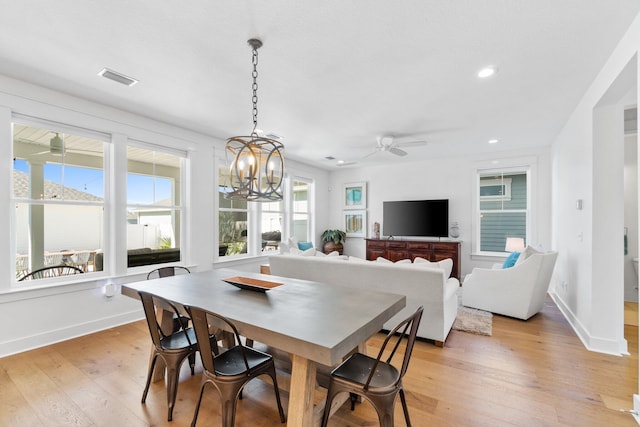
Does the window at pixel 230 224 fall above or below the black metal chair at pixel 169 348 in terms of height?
above

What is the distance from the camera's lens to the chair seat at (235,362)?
170 cm

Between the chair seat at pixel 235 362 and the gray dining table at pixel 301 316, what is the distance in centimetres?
22

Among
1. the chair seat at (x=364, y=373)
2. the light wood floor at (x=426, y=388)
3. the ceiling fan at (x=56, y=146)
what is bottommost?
the light wood floor at (x=426, y=388)

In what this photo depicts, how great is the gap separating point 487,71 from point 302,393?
9.79 feet

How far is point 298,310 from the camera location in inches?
70.1

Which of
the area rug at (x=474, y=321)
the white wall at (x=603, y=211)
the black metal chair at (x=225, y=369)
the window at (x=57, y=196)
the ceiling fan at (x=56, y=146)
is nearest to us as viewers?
the black metal chair at (x=225, y=369)

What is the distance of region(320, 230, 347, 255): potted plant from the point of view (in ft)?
24.1

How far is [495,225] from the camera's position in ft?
19.7

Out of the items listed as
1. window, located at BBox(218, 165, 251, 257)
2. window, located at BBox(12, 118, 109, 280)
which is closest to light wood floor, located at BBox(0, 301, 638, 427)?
window, located at BBox(12, 118, 109, 280)

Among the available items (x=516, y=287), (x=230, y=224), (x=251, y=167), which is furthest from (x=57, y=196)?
(x=516, y=287)

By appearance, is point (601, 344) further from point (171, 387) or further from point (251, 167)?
point (171, 387)

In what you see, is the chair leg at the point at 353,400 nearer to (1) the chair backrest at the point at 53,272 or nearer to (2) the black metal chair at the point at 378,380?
(2) the black metal chair at the point at 378,380

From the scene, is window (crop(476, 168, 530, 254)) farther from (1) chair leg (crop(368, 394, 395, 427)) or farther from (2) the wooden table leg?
(2) the wooden table leg

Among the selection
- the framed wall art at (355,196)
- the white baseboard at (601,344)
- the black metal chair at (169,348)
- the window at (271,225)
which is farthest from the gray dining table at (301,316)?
the framed wall art at (355,196)
